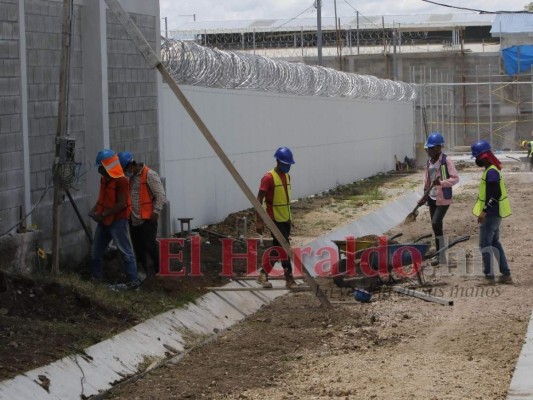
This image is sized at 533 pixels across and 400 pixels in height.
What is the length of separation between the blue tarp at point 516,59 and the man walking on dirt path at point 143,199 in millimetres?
40908

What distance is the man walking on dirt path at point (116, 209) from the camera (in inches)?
494

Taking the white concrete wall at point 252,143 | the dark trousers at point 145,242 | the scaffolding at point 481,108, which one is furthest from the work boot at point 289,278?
the scaffolding at point 481,108

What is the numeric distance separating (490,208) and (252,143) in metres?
7.75

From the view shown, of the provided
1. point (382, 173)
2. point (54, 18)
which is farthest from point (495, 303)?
point (382, 173)

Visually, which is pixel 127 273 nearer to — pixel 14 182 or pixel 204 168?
pixel 14 182

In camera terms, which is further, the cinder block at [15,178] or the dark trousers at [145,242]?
the dark trousers at [145,242]

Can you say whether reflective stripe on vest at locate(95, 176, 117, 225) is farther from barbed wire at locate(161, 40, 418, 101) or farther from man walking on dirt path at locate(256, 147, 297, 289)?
barbed wire at locate(161, 40, 418, 101)

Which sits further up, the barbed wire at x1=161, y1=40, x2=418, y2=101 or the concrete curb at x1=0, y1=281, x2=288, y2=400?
the barbed wire at x1=161, y1=40, x2=418, y2=101

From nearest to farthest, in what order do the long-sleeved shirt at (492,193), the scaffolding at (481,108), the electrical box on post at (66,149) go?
the electrical box on post at (66,149) → the long-sleeved shirt at (492,193) → the scaffolding at (481,108)

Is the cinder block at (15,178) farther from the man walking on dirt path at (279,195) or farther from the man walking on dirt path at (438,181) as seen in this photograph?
the man walking on dirt path at (438,181)

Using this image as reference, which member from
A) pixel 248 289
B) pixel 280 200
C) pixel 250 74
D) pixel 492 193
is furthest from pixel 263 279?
pixel 250 74

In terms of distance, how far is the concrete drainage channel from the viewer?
8.55 meters

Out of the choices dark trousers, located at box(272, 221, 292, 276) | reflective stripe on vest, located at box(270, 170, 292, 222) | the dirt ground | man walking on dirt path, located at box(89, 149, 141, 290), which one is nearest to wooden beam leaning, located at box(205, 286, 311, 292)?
the dirt ground

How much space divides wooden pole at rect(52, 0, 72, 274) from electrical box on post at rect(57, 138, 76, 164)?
0.04 m
